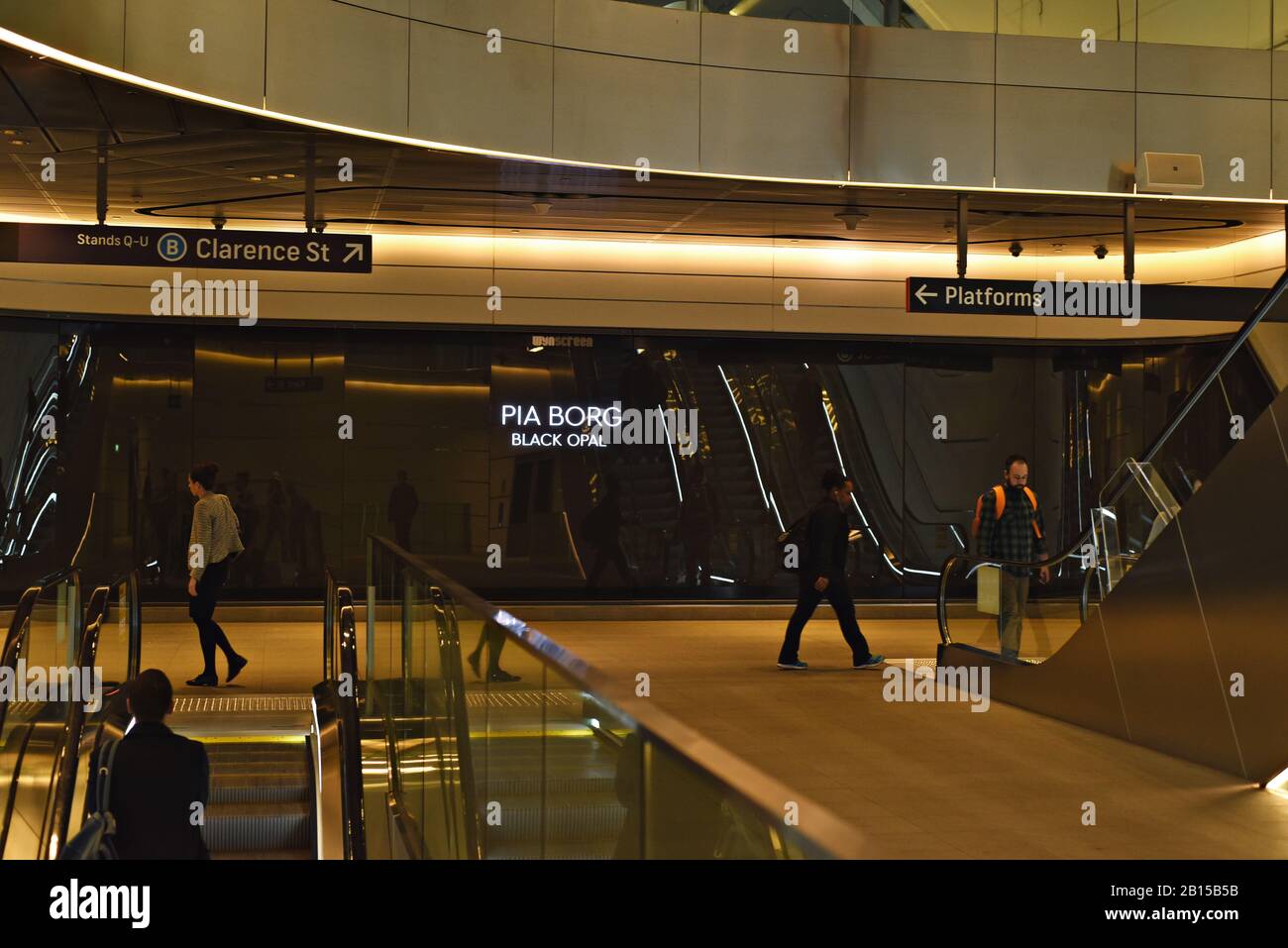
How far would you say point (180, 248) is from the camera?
955 cm

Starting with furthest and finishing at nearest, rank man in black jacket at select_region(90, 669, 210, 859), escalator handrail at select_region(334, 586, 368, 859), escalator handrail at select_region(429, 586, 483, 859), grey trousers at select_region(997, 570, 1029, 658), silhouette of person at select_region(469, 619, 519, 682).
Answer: grey trousers at select_region(997, 570, 1029, 658) → escalator handrail at select_region(334, 586, 368, 859) → man in black jacket at select_region(90, 669, 210, 859) → escalator handrail at select_region(429, 586, 483, 859) → silhouette of person at select_region(469, 619, 519, 682)

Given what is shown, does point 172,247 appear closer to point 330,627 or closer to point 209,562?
point 209,562

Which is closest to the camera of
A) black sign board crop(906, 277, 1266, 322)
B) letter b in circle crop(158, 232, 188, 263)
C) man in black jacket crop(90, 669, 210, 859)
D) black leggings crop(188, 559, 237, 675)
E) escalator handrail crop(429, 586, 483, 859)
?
escalator handrail crop(429, 586, 483, 859)

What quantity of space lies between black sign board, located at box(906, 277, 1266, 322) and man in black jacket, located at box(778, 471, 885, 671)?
6.07ft

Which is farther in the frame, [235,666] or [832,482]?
[832,482]

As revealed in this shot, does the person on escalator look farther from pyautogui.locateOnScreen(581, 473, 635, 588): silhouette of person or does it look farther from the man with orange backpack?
the man with orange backpack

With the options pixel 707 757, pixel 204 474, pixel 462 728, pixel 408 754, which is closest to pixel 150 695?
pixel 408 754

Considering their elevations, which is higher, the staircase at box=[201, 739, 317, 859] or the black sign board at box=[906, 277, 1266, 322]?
the black sign board at box=[906, 277, 1266, 322]

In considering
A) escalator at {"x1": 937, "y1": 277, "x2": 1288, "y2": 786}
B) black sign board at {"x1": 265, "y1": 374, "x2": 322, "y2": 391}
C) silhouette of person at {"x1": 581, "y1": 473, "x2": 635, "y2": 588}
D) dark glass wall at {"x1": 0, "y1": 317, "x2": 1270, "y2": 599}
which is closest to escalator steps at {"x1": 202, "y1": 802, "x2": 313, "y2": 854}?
escalator at {"x1": 937, "y1": 277, "x2": 1288, "y2": 786}

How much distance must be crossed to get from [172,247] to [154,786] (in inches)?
184

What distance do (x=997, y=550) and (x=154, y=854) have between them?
317 inches

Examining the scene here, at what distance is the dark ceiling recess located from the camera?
10.2 meters

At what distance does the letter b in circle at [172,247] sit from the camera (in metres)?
9.48
